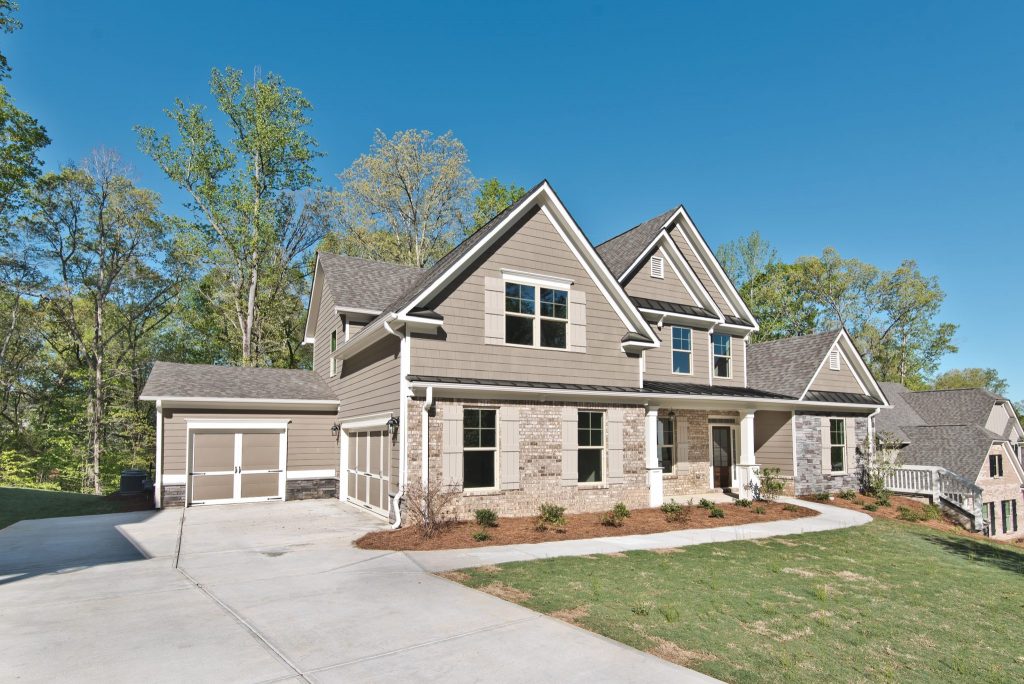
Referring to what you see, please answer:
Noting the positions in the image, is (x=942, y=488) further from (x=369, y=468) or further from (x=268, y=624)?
(x=268, y=624)

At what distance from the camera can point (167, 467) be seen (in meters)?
16.5

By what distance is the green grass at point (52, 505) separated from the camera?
51.4 feet

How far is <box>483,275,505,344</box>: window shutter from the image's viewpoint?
46.3 ft

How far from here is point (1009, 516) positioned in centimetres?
2825

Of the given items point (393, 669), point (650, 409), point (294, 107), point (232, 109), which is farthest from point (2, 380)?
point (393, 669)

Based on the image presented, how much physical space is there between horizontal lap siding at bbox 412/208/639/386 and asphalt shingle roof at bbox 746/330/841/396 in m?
8.05

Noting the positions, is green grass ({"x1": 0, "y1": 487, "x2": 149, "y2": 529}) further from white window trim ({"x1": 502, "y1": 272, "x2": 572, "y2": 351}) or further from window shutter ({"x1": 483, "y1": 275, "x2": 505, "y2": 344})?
white window trim ({"x1": 502, "y1": 272, "x2": 572, "y2": 351})

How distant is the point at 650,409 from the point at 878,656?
1041 centimetres

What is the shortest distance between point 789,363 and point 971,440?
1169cm

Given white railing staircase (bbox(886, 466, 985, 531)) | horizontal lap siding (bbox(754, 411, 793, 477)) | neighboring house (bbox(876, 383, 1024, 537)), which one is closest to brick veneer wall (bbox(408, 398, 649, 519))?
horizontal lap siding (bbox(754, 411, 793, 477))

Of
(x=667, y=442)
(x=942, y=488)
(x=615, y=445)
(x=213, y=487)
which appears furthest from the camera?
(x=942, y=488)

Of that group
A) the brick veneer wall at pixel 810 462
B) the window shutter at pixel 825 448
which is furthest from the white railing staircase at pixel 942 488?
the window shutter at pixel 825 448

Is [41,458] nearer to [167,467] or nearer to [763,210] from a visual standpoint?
[167,467]

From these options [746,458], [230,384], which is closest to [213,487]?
[230,384]
